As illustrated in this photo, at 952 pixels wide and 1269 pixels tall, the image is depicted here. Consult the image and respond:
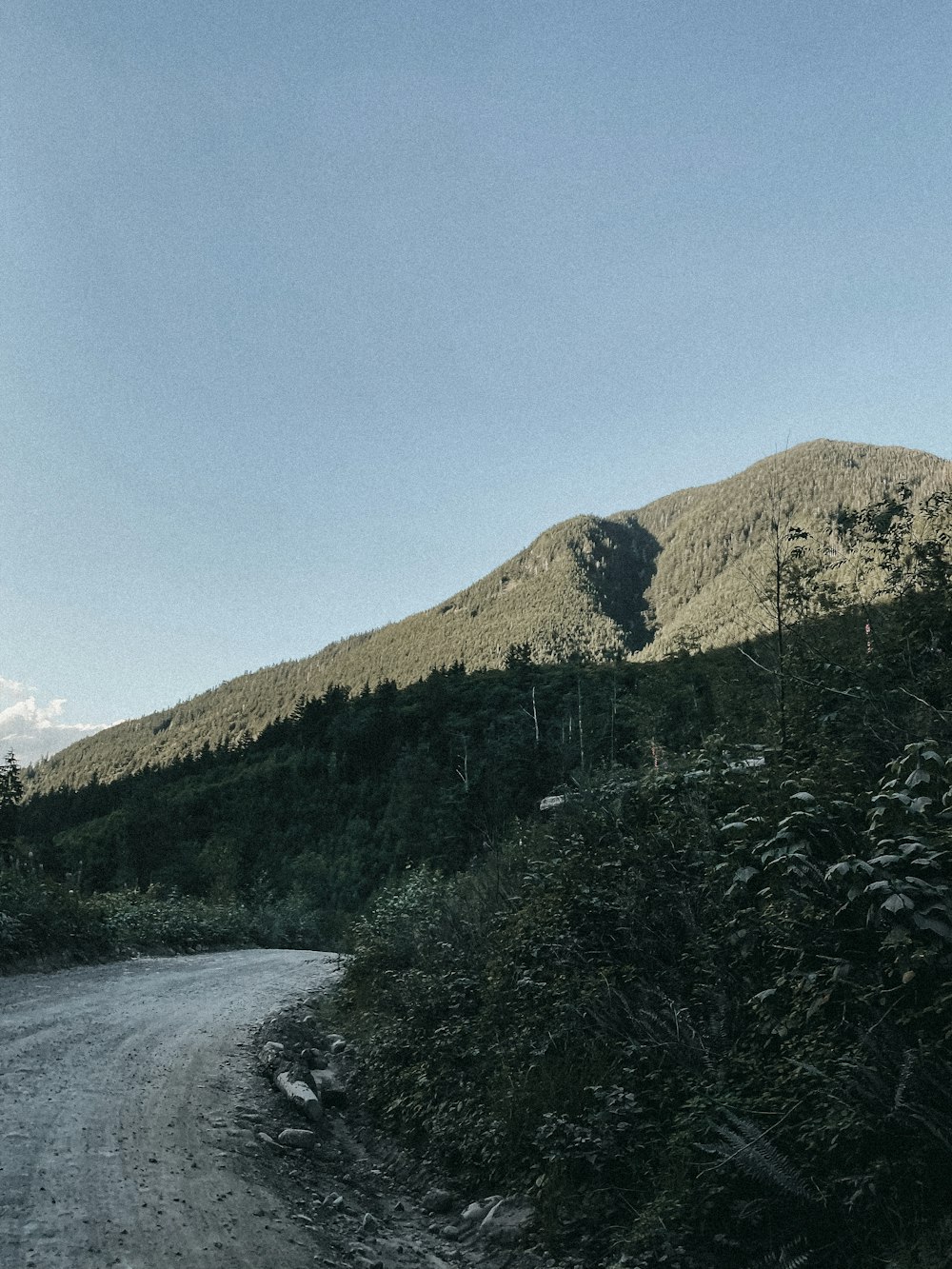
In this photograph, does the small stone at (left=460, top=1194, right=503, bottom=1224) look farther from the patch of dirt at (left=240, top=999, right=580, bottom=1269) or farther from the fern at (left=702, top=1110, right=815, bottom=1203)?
the fern at (left=702, top=1110, right=815, bottom=1203)

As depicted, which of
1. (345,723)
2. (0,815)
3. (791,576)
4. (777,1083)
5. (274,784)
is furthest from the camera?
(345,723)

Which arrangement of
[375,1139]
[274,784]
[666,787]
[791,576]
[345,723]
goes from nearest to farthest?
[375,1139] → [666,787] → [791,576] → [274,784] → [345,723]

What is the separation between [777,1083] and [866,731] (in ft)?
12.4

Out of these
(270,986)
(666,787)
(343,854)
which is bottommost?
(343,854)

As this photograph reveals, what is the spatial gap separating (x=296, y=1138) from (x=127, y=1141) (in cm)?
136

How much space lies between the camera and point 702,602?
186 meters

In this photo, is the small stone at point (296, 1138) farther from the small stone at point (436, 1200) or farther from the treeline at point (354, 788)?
the treeline at point (354, 788)

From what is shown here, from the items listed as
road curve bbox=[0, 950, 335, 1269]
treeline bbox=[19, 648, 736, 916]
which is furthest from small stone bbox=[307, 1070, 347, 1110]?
treeline bbox=[19, 648, 736, 916]

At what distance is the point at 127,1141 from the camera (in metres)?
5.11

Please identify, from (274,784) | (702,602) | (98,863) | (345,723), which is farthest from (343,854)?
(702,602)

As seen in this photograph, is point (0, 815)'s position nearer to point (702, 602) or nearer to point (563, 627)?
point (563, 627)

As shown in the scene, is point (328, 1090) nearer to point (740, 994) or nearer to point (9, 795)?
point (740, 994)

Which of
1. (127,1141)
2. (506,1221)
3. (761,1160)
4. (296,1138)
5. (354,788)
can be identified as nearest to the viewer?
(761,1160)

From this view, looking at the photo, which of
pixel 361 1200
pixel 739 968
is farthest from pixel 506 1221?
pixel 739 968
